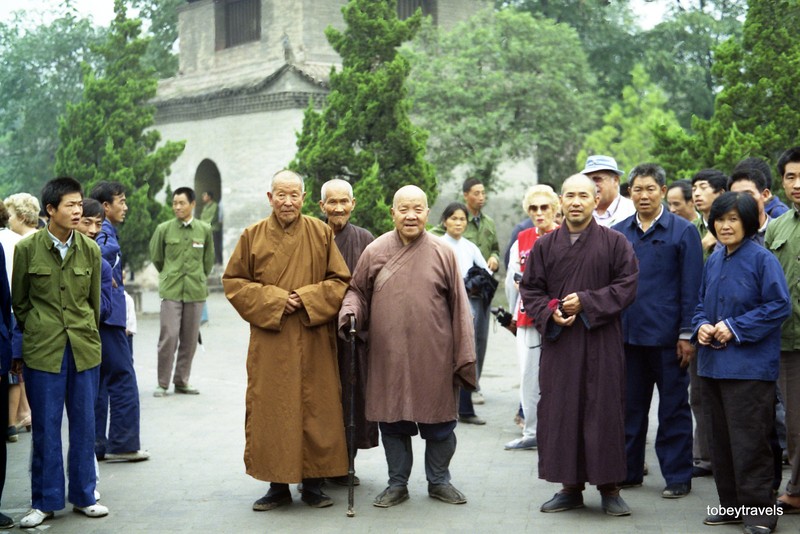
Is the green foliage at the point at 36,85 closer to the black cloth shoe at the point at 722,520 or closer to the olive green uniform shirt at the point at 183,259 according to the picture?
the olive green uniform shirt at the point at 183,259

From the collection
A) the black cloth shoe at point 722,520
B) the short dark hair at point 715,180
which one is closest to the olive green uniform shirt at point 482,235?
the short dark hair at point 715,180

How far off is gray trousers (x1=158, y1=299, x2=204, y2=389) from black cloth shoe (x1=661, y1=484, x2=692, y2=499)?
5.94 m

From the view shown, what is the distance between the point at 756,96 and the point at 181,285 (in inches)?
293

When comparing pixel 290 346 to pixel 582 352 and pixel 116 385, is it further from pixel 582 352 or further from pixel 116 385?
pixel 116 385

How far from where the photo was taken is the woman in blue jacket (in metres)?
6.04

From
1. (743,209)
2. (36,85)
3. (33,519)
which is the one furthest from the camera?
(36,85)

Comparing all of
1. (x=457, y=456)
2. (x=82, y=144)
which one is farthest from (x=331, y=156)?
(x=457, y=456)

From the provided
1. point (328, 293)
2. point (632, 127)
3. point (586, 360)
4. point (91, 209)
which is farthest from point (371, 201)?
point (632, 127)

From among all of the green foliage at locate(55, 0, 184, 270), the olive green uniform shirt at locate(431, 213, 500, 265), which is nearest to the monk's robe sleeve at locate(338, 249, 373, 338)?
the olive green uniform shirt at locate(431, 213, 500, 265)

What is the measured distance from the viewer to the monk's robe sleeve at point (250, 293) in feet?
21.9

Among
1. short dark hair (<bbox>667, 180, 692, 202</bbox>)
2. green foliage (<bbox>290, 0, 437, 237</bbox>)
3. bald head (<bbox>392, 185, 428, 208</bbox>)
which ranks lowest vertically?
bald head (<bbox>392, 185, 428, 208</bbox>)

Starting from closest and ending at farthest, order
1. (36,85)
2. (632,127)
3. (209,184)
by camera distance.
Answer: (209,184) < (632,127) < (36,85)

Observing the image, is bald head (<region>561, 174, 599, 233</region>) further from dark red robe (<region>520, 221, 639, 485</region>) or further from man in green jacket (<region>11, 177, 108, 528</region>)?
man in green jacket (<region>11, 177, 108, 528</region>)

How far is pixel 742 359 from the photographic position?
19.9 ft
